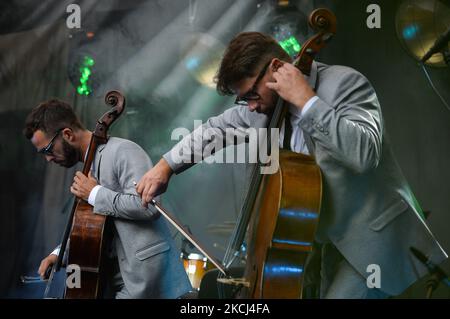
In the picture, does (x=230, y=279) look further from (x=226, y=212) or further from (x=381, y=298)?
(x=226, y=212)

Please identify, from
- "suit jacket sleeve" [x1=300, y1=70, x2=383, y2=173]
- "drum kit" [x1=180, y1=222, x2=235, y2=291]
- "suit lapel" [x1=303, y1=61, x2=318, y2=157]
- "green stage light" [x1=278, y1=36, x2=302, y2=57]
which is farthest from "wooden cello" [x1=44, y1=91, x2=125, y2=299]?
"green stage light" [x1=278, y1=36, x2=302, y2=57]

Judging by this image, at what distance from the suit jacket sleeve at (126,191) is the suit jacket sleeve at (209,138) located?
0.82ft

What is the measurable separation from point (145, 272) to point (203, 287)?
523mm

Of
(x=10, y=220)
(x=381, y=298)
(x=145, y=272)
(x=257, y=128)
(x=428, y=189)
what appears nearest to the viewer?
(x=381, y=298)

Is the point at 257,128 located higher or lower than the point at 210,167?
higher

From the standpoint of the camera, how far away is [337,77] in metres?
2.17

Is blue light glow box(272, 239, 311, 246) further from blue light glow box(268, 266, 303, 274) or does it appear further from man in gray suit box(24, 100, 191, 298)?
man in gray suit box(24, 100, 191, 298)

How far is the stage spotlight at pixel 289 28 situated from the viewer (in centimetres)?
410

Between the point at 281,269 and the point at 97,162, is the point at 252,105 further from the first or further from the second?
the point at 97,162

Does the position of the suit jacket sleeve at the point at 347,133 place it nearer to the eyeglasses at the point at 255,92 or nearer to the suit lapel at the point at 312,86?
the suit lapel at the point at 312,86

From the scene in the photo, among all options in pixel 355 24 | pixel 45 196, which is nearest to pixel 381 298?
pixel 355 24

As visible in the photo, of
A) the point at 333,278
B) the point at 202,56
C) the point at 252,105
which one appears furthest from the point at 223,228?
the point at 333,278

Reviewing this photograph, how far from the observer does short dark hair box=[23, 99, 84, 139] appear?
10.2 ft
